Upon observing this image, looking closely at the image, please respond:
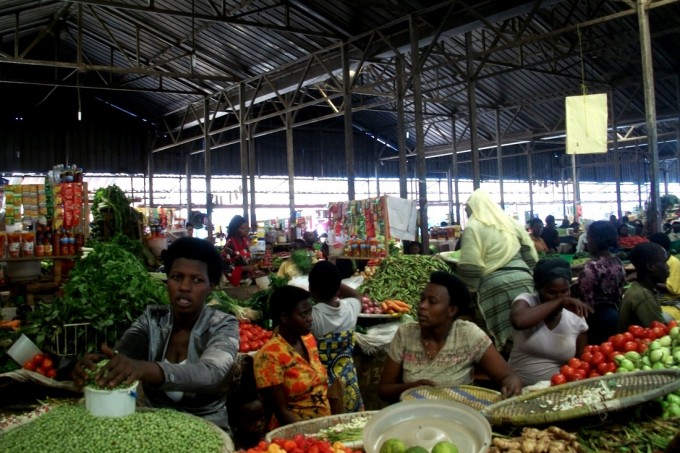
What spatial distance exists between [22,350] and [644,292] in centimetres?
406

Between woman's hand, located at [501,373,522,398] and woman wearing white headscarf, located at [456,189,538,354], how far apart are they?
1.08 metres

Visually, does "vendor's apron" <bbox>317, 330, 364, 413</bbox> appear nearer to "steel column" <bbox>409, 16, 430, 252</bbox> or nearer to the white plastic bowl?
the white plastic bowl

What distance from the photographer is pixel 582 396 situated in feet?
7.75

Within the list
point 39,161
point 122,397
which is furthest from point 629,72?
point 39,161

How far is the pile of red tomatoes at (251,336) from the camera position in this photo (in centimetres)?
469

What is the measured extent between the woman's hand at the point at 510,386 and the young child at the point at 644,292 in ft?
4.53

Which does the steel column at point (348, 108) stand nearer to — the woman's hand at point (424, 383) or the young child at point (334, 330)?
the young child at point (334, 330)

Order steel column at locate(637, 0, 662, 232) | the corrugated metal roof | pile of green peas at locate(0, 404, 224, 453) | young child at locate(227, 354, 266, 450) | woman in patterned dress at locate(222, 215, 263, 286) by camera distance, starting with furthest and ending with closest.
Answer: the corrugated metal roof → woman in patterned dress at locate(222, 215, 263, 286) → steel column at locate(637, 0, 662, 232) → young child at locate(227, 354, 266, 450) → pile of green peas at locate(0, 404, 224, 453)

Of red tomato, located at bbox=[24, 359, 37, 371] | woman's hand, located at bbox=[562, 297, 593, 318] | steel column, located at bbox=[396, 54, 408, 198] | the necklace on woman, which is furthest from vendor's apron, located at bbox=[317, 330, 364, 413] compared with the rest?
steel column, located at bbox=[396, 54, 408, 198]

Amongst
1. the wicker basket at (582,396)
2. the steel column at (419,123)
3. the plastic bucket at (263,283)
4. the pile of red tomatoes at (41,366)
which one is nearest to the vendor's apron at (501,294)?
the wicker basket at (582,396)

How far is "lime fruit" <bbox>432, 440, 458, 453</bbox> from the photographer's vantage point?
1.94 m

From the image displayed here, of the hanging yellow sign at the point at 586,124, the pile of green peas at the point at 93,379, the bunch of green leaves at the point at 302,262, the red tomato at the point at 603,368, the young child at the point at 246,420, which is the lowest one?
the young child at the point at 246,420

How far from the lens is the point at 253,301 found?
596 centimetres

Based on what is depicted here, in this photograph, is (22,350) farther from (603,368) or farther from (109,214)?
(109,214)
